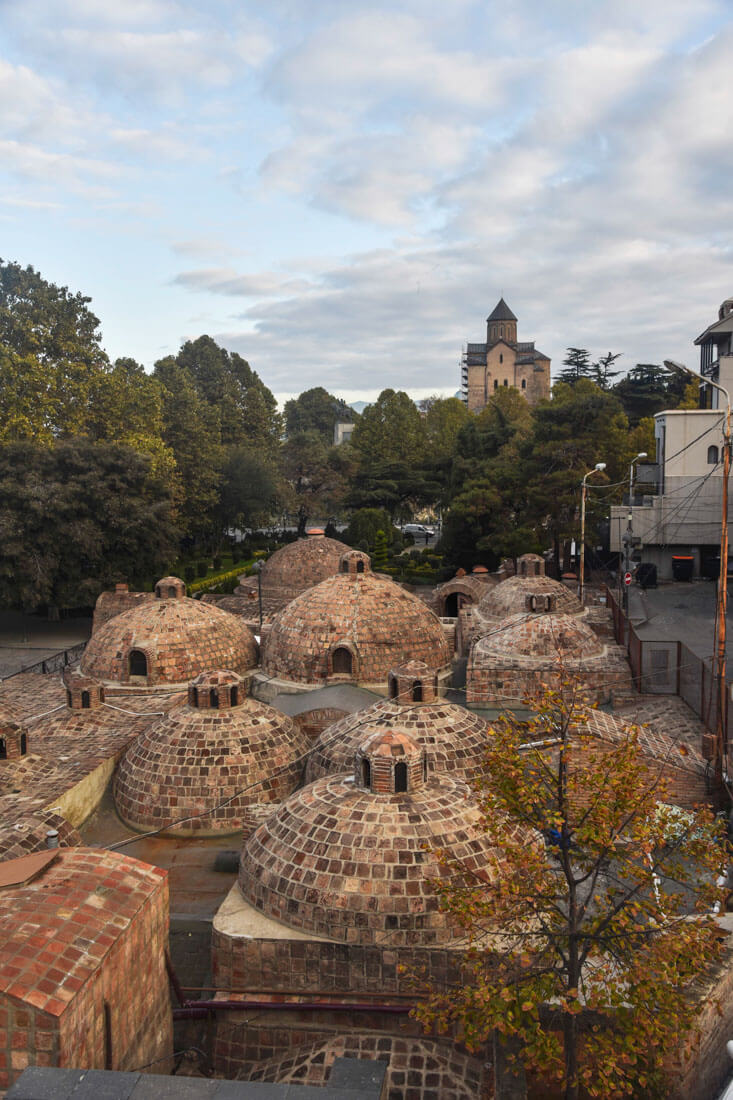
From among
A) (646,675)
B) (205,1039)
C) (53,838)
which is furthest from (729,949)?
(646,675)

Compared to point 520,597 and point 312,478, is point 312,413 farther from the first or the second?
point 520,597

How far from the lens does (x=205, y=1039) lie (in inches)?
458

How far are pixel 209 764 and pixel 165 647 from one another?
242 inches

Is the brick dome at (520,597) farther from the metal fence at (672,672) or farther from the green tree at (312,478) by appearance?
the green tree at (312,478)

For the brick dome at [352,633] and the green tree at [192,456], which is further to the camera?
the green tree at [192,456]

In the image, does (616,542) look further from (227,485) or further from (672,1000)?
(672,1000)

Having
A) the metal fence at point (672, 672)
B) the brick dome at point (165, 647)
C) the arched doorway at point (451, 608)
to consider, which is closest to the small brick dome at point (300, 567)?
the arched doorway at point (451, 608)

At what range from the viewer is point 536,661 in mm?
23031

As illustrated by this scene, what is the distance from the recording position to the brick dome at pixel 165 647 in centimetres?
2328

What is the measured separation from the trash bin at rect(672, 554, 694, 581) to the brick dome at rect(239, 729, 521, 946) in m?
32.2

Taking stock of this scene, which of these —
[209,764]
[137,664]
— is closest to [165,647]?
[137,664]

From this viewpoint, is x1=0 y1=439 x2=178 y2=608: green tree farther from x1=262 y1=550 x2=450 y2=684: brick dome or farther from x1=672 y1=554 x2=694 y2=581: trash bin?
x1=672 y1=554 x2=694 y2=581: trash bin

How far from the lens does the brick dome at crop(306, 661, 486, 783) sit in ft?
54.7

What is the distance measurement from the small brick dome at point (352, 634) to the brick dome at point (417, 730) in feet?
15.1
